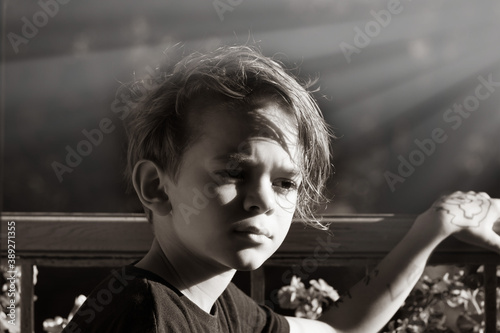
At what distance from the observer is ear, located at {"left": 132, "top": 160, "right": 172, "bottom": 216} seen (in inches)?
33.3

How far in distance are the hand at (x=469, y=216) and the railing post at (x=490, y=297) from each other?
0.27ft

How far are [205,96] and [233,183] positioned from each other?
0.42 feet

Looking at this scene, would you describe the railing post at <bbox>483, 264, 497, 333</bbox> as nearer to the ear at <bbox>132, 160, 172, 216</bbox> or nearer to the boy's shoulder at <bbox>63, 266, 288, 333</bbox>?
the boy's shoulder at <bbox>63, 266, 288, 333</bbox>

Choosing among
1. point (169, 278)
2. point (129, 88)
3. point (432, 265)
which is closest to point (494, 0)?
point (432, 265)

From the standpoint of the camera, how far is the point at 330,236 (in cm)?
112

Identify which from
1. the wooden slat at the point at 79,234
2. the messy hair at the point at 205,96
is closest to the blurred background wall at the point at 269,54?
the wooden slat at the point at 79,234

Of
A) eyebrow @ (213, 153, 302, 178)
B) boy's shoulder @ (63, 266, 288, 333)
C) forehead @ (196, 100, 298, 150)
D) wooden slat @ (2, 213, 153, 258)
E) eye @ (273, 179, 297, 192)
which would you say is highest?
forehead @ (196, 100, 298, 150)

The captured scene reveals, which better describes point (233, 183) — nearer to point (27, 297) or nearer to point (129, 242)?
point (129, 242)

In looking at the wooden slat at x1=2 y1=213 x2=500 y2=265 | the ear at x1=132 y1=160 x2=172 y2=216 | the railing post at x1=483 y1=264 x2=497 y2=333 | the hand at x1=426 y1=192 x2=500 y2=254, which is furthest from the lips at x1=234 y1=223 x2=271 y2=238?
the railing post at x1=483 y1=264 x2=497 y2=333

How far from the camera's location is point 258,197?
0.80 m

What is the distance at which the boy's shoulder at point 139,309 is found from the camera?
0.75 meters

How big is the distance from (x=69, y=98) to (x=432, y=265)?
83cm

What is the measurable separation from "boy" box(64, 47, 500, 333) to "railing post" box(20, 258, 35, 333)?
13.4 inches

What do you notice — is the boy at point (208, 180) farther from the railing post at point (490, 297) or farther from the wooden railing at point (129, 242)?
the railing post at point (490, 297)
